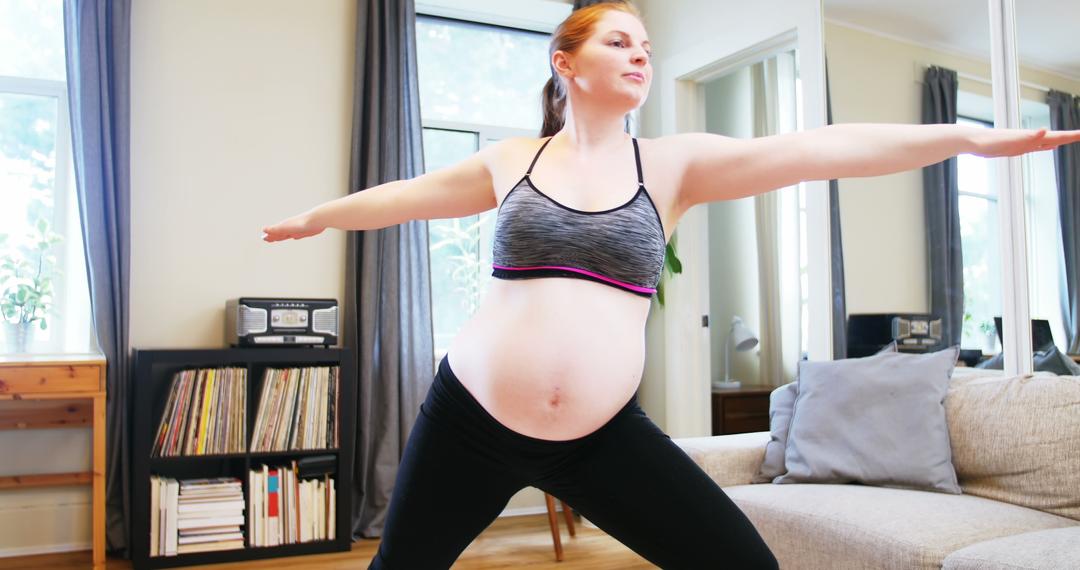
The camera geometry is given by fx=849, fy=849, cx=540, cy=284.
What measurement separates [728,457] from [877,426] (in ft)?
1.56

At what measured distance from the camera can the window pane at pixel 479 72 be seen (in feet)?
14.6

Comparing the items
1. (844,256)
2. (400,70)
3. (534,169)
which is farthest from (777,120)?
(534,169)

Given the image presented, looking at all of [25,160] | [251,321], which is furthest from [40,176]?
[251,321]

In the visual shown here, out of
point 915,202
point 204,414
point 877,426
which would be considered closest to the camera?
point 877,426

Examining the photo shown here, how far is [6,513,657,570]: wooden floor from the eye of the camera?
3311 millimetres

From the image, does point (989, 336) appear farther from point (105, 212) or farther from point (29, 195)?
point (29, 195)

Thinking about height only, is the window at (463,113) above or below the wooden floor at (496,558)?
above

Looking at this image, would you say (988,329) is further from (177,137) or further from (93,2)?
(93,2)

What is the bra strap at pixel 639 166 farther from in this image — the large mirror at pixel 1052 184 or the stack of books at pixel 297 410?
the stack of books at pixel 297 410

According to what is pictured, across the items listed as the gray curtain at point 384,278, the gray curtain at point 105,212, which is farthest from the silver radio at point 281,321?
the gray curtain at point 105,212

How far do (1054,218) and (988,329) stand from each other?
412 millimetres

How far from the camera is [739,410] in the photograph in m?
4.36

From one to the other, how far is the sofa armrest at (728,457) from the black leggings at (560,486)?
4.91 feet

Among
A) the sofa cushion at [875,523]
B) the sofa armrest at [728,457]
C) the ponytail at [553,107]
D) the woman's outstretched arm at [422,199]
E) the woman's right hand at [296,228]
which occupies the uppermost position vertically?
the ponytail at [553,107]
